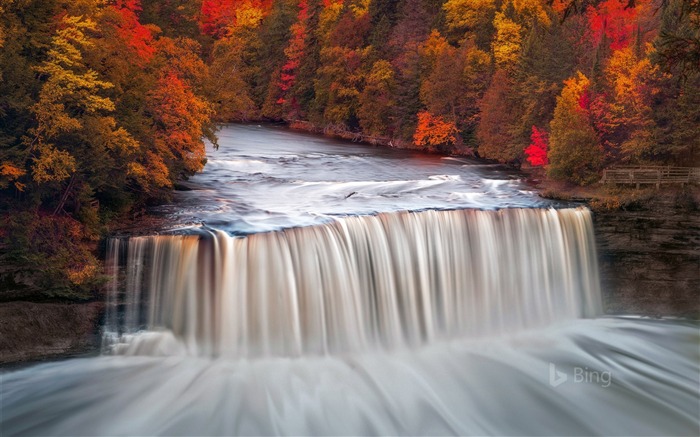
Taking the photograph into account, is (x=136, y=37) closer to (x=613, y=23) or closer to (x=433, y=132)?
(x=433, y=132)

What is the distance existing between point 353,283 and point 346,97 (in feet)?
144

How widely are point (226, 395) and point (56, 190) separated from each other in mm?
8129

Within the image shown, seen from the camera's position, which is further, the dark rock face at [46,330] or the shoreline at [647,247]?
the shoreline at [647,247]

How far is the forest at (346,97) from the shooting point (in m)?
18.8

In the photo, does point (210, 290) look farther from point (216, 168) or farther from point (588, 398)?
point (216, 168)

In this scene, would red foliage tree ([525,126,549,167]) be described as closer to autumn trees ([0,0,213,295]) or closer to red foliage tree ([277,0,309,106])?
autumn trees ([0,0,213,295])

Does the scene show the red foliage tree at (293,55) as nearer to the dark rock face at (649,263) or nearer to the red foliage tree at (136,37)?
the red foliage tree at (136,37)

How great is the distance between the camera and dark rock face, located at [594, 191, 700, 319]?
24906 mm

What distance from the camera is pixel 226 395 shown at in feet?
55.6

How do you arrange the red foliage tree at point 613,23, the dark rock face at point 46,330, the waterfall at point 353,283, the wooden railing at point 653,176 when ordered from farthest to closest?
the red foliage tree at point 613,23
the wooden railing at point 653,176
the waterfall at point 353,283
the dark rock face at point 46,330

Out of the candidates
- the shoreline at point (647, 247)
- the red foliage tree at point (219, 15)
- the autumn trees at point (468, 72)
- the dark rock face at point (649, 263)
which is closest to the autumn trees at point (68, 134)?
the shoreline at point (647, 247)

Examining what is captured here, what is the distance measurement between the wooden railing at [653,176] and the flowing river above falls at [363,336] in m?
Result: 3.75

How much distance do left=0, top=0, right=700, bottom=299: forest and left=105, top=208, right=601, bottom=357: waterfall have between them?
1.86 metres

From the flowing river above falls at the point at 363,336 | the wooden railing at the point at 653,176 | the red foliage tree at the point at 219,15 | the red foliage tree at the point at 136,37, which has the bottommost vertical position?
the flowing river above falls at the point at 363,336
